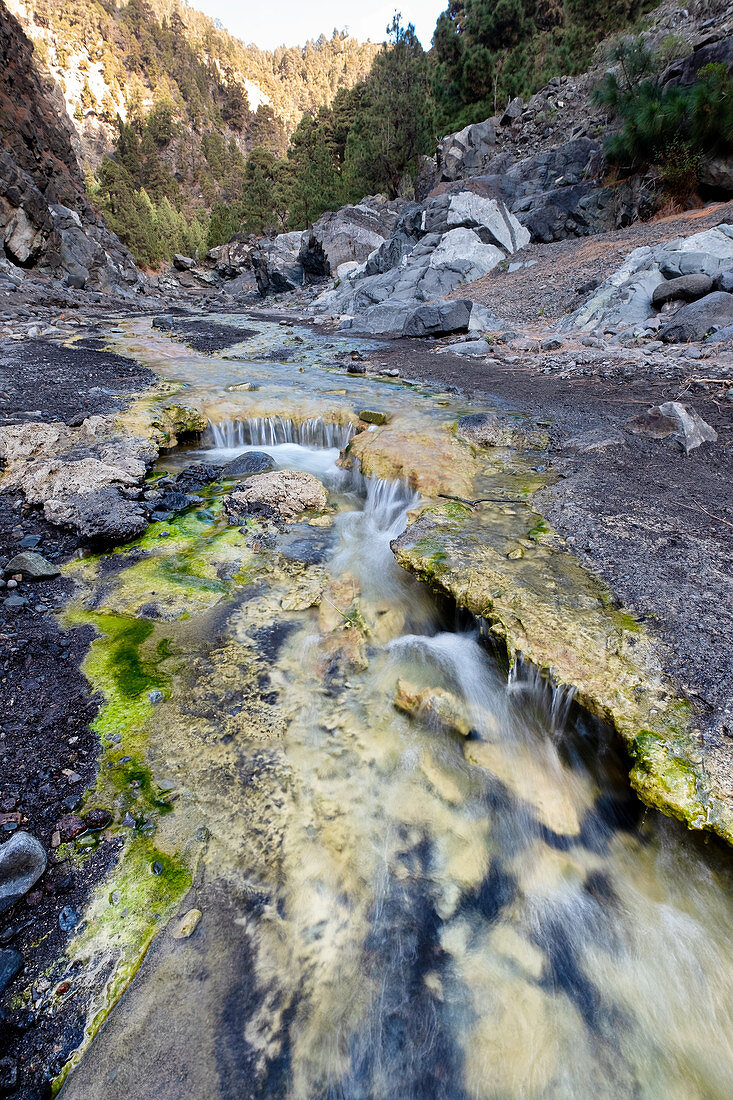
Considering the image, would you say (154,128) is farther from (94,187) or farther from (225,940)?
(225,940)

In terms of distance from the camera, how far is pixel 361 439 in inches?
263

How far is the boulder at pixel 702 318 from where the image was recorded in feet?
28.9

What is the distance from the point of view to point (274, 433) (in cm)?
763

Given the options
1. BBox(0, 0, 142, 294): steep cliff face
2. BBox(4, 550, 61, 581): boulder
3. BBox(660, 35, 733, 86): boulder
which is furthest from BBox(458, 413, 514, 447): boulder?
BBox(0, 0, 142, 294): steep cliff face

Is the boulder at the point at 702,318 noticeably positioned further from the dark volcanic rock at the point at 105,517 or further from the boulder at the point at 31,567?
the boulder at the point at 31,567

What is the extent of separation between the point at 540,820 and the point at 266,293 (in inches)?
1681

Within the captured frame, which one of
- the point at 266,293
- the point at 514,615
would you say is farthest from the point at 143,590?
the point at 266,293

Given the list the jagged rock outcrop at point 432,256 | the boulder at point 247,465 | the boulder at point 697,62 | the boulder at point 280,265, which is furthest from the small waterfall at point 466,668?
the boulder at point 280,265

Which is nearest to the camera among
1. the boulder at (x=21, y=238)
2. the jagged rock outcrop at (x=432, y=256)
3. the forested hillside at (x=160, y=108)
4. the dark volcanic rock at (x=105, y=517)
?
the dark volcanic rock at (x=105, y=517)

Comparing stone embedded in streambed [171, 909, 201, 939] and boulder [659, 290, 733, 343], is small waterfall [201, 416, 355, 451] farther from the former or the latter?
boulder [659, 290, 733, 343]

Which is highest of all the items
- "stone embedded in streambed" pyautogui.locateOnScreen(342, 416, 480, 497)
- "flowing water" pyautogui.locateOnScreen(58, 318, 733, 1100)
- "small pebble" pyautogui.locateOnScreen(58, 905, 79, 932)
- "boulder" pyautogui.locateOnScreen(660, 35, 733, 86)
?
"boulder" pyautogui.locateOnScreen(660, 35, 733, 86)

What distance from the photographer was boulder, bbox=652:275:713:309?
378 inches

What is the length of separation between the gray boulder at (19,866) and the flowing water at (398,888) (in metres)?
0.53

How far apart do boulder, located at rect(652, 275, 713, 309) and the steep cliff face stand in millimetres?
27787
